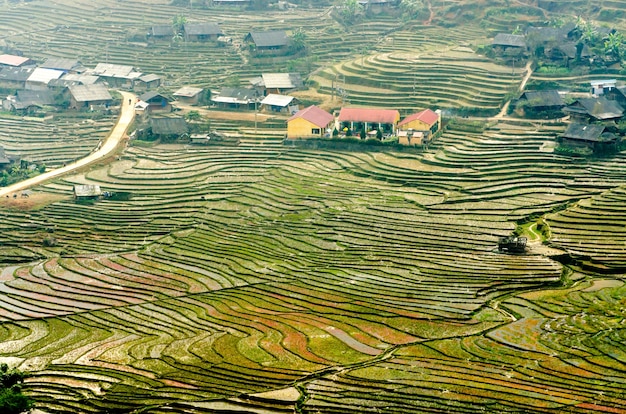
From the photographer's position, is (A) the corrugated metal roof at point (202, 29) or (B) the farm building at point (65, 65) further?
(A) the corrugated metal roof at point (202, 29)

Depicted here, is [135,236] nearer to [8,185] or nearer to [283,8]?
[8,185]

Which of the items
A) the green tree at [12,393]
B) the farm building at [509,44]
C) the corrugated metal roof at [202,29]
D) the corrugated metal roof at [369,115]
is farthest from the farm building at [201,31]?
the green tree at [12,393]

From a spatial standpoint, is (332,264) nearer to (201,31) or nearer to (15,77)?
(201,31)

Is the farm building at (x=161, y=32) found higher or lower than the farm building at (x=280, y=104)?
higher

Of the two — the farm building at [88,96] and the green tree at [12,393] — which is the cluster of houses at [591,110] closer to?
the farm building at [88,96]

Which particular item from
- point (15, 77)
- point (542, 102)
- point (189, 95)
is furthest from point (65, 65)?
point (542, 102)

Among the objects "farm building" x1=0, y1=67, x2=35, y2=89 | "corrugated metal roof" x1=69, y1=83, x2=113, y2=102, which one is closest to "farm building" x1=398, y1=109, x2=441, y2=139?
"corrugated metal roof" x1=69, y1=83, x2=113, y2=102
